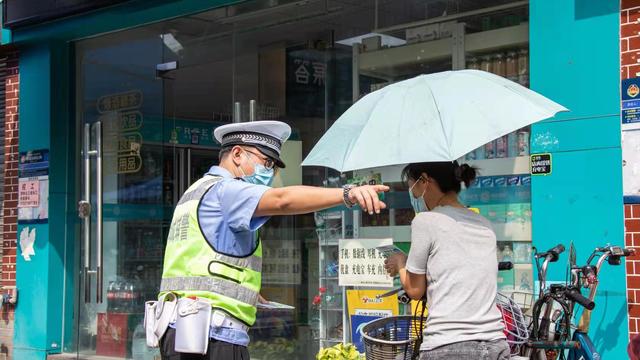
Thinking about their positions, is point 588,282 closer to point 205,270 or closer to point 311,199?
point 311,199

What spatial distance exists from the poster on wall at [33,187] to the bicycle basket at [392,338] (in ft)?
20.4

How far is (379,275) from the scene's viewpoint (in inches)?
272

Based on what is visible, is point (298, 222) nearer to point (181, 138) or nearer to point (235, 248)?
point (181, 138)

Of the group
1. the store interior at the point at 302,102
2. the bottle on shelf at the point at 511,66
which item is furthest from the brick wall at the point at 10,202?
the bottle on shelf at the point at 511,66

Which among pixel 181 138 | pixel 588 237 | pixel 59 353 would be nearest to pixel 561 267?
pixel 588 237

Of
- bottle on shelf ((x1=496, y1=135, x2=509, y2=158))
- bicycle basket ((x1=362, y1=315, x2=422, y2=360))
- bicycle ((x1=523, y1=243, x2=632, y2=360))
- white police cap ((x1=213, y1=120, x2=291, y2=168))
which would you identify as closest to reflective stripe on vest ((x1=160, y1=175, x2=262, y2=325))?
white police cap ((x1=213, y1=120, x2=291, y2=168))

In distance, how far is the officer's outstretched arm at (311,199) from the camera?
3.13 meters

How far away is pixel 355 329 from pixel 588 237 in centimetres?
246

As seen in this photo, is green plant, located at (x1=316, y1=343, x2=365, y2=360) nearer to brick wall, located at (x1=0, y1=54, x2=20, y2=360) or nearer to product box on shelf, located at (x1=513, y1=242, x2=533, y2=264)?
product box on shelf, located at (x1=513, y1=242, x2=533, y2=264)

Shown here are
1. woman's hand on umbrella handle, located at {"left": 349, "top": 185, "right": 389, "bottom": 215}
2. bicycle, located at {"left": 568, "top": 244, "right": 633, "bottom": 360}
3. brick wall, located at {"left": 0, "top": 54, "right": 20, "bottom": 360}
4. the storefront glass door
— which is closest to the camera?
woman's hand on umbrella handle, located at {"left": 349, "top": 185, "right": 389, "bottom": 215}

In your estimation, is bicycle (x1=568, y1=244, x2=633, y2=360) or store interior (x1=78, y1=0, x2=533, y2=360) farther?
store interior (x1=78, y1=0, x2=533, y2=360)

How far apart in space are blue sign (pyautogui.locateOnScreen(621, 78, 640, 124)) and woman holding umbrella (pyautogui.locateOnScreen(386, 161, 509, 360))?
2.06m

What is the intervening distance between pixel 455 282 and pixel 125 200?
6.41 meters

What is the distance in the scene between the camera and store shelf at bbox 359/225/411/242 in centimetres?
686
